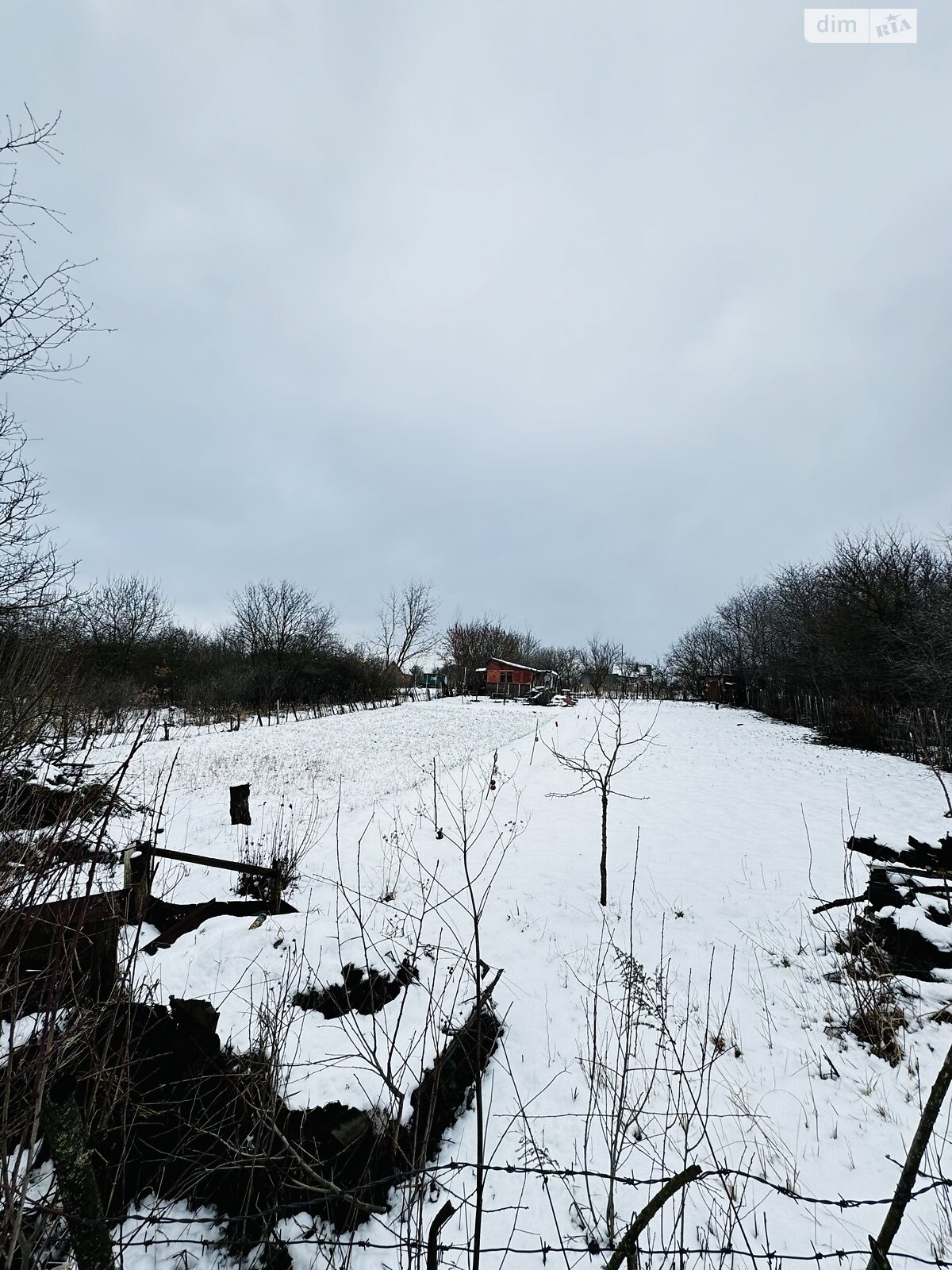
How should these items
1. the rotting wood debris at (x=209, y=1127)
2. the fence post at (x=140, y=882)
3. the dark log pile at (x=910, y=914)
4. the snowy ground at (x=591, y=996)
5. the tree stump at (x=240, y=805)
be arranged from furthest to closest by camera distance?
the tree stump at (x=240, y=805) < the dark log pile at (x=910, y=914) < the fence post at (x=140, y=882) < the snowy ground at (x=591, y=996) < the rotting wood debris at (x=209, y=1127)

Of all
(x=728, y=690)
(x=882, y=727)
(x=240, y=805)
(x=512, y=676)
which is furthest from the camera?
(x=512, y=676)

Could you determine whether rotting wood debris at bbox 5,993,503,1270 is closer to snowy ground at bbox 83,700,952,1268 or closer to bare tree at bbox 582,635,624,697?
snowy ground at bbox 83,700,952,1268

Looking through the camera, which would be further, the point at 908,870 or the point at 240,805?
the point at 240,805

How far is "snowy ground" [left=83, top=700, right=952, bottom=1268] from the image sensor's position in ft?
8.41

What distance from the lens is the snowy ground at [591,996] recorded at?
101 inches

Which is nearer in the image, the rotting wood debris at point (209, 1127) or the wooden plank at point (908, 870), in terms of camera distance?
the rotting wood debris at point (209, 1127)

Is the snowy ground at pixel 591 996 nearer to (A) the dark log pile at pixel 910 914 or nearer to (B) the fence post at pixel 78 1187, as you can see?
(A) the dark log pile at pixel 910 914

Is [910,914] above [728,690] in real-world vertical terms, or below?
below

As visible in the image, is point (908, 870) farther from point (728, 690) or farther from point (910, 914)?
point (728, 690)

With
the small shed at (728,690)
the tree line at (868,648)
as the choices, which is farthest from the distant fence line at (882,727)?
the small shed at (728,690)

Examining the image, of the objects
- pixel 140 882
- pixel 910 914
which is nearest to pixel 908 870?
pixel 910 914

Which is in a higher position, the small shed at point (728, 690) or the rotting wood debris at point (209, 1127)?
the small shed at point (728, 690)

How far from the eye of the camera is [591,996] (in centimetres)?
436

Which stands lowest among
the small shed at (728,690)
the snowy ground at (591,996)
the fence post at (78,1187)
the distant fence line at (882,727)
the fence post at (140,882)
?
the snowy ground at (591,996)
